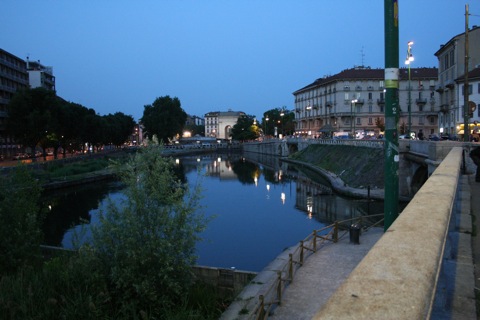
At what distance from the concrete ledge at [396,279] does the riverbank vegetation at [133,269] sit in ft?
23.9

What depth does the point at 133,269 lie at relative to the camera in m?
10.3

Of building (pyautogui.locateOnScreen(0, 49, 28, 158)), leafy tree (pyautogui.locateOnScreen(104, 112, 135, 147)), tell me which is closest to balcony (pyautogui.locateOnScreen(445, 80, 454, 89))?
leafy tree (pyautogui.locateOnScreen(104, 112, 135, 147))

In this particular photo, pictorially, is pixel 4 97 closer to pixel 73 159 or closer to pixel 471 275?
pixel 73 159

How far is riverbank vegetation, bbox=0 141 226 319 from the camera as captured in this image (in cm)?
991

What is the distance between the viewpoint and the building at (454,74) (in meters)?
59.4

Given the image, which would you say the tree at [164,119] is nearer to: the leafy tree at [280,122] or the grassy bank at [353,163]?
the leafy tree at [280,122]

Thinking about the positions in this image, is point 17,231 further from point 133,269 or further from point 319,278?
point 319,278

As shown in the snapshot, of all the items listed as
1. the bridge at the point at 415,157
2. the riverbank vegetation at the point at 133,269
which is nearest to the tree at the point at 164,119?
the bridge at the point at 415,157

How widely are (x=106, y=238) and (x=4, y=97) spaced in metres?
92.6

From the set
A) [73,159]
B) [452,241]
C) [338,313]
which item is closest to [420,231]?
[338,313]

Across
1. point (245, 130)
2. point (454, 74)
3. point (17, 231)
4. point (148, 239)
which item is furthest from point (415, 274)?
point (245, 130)

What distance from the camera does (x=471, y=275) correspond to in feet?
19.3

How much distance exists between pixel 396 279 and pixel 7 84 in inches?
4109

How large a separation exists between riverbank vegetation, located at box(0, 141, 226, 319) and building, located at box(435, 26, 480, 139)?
55.7 m
